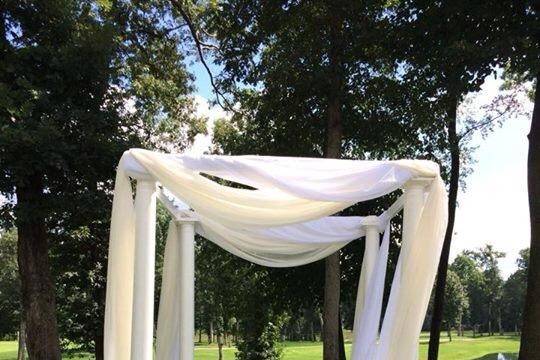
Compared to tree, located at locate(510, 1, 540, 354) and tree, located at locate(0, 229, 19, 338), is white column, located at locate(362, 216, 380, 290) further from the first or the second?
tree, located at locate(0, 229, 19, 338)

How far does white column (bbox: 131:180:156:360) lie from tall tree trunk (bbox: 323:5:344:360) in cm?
580

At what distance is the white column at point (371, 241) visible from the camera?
6.20m

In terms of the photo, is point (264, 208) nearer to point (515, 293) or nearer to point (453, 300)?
point (453, 300)

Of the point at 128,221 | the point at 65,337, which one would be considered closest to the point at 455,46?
the point at 128,221

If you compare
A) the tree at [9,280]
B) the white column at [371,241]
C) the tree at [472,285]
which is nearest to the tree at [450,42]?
the white column at [371,241]

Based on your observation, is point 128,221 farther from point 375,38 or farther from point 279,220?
point 375,38

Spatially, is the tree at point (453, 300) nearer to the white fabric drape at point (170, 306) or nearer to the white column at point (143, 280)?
the white fabric drape at point (170, 306)

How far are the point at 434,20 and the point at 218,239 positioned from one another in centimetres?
527

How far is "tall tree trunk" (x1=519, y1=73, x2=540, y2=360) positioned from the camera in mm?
8406

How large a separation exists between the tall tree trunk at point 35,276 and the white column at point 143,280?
18.7 ft

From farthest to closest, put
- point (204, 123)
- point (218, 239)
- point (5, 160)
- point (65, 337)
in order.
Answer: point (65, 337) → point (204, 123) → point (5, 160) → point (218, 239)

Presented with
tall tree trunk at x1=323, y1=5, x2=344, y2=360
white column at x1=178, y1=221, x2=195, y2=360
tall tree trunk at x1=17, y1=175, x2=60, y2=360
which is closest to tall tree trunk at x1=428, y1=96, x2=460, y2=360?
tall tree trunk at x1=323, y1=5, x2=344, y2=360

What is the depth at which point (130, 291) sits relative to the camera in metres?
4.34

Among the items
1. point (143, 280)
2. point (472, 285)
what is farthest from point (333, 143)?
point (472, 285)
